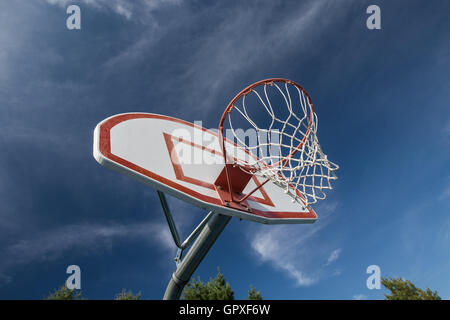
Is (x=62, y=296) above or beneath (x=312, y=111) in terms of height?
beneath

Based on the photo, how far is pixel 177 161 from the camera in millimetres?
3230

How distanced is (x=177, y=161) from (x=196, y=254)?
46.2 inches

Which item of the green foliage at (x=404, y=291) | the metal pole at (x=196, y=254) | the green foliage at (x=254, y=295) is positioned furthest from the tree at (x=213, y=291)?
the metal pole at (x=196, y=254)

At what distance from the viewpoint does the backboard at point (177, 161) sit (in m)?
2.63

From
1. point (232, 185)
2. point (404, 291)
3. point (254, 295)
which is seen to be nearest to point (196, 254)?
point (232, 185)

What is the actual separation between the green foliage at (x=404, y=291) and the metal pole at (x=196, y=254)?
41.5 feet

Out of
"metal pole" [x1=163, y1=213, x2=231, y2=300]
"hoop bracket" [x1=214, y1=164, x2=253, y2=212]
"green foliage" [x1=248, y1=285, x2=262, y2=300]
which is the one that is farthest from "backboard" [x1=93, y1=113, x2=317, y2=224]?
"green foliage" [x1=248, y1=285, x2=262, y2=300]

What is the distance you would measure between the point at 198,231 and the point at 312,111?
2053mm

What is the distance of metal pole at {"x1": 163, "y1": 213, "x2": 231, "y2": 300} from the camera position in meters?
3.36

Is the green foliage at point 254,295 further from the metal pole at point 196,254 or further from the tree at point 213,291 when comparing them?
the metal pole at point 196,254
